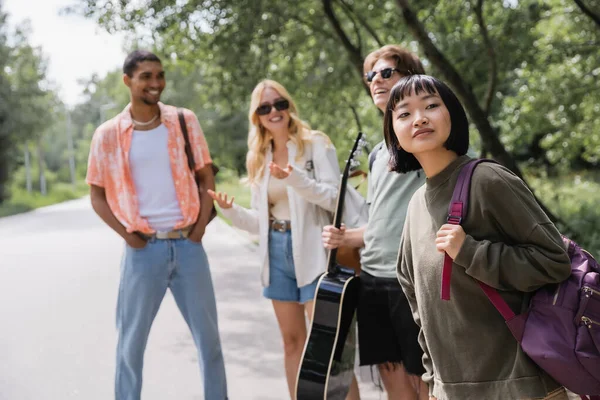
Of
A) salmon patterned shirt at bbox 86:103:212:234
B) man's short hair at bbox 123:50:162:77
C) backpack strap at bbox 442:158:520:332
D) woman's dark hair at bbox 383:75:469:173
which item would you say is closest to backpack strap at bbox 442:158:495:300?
backpack strap at bbox 442:158:520:332

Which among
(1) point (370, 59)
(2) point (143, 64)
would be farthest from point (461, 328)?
(2) point (143, 64)

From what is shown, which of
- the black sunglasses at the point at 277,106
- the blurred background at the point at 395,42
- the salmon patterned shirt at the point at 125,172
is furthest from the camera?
the blurred background at the point at 395,42

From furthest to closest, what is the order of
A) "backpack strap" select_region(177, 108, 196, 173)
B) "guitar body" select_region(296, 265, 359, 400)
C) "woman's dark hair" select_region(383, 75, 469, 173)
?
"backpack strap" select_region(177, 108, 196, 173), "guitar body" select_region(296, 265, 359, 400), "woman's dark hair" select_region(383, 75, 469, 173)

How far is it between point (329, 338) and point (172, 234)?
109cm

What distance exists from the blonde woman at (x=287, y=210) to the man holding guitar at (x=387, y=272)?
0.64 metres

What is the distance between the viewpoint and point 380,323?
328cm

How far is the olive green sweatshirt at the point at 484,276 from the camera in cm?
194

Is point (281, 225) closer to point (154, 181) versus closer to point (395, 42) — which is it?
point (154, 181)

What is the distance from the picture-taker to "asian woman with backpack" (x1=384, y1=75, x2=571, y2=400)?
1.95 metres

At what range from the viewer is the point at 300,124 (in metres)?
4.16

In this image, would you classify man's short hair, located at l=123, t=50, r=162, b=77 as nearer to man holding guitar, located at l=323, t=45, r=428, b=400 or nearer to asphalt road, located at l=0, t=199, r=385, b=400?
man holding guitar, located at l=323, t=45, r=428, b=400

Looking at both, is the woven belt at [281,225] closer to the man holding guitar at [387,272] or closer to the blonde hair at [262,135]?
the blonde hair at [262,135]

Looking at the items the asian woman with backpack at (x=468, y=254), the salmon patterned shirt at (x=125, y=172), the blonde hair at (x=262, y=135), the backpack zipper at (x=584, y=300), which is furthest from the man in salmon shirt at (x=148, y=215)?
the backpack zipper at (x=584, y=300)

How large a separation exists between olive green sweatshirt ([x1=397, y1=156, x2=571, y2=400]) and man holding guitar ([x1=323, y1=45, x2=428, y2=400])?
2.80ft
